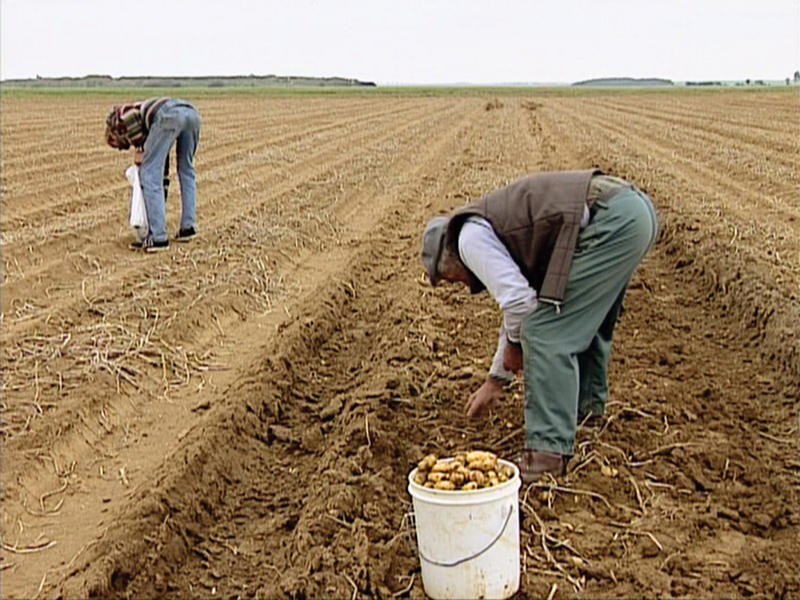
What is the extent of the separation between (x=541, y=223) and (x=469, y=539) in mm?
1455

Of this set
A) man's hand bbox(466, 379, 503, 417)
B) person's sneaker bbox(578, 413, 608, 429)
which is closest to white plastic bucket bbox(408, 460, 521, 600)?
man's hand bbox(466, 379, 503, 417)

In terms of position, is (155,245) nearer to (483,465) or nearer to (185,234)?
(185,234)

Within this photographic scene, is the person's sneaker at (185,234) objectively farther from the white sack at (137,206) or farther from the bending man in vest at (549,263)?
the bending man in vest at (549,263)

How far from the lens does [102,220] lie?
35.8ft

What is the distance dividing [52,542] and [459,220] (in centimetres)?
228

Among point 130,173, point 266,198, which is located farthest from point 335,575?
point 266,198

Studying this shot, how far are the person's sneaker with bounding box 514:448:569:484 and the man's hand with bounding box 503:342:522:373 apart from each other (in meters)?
0.38

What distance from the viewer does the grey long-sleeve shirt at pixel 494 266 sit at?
418 cm

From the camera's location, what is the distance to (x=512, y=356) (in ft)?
14.9

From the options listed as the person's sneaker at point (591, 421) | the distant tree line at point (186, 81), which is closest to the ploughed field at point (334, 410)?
the person's sneaker at point (591, 421)

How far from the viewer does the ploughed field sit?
4.07 meters

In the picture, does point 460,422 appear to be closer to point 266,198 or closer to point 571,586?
point 571,586

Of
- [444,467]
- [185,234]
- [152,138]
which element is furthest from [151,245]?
[444,467]

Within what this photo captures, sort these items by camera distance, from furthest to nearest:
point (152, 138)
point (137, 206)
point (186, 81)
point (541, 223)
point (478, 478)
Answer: point (186, 81) < point (137, 206) < point (152, 138) < point (541, 223) < point (478, 478)
